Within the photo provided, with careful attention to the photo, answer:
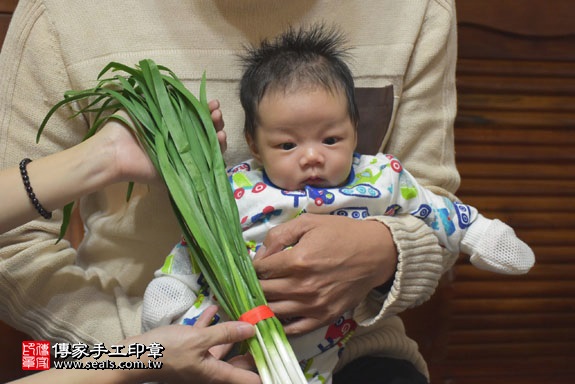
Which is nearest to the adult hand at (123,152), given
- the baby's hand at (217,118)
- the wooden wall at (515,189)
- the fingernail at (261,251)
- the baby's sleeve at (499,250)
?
the baby's hand at (217,118)

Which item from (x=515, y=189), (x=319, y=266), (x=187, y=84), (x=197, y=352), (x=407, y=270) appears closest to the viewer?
(x=197, y=352)

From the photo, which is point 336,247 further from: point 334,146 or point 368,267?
point 334,146

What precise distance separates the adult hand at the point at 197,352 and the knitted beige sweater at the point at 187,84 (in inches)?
12.1

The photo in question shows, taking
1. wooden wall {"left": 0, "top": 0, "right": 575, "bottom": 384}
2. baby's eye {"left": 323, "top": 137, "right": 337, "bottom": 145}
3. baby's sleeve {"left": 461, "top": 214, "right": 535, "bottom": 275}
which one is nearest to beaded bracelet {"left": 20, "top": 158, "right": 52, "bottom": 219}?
baby's eye {"left": 323, "top": 137, "right": 337, "bottom": 145}

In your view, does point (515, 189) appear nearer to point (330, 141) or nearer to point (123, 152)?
point (330, 141)

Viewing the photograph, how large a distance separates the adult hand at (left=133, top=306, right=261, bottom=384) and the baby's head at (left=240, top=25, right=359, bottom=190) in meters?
0.35

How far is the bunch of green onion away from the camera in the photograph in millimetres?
1149

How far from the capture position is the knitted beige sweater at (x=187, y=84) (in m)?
1.39

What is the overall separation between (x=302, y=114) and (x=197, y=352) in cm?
49

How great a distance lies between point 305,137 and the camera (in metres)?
1.31

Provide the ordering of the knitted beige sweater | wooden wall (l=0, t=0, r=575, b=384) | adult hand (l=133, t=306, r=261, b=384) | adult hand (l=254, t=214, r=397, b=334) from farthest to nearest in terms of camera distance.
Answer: wooden wall (l=0, t=0, r=575, b=384), the knitted beige sweater, adult hand (l=254, t=214, r=397, b=334), adult hand (l=133, t=306, r=261, b=384)

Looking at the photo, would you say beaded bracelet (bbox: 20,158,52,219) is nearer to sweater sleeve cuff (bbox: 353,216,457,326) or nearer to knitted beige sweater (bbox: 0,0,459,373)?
knitted beige sweater (bbox: 0,0,459,373)

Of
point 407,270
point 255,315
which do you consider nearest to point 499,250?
point 407,270

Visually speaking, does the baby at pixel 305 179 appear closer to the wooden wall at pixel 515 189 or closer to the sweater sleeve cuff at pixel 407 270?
the sweater sleeve cuff at pixel 407 270
